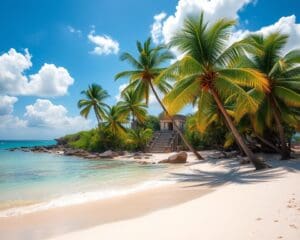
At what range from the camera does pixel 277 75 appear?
14562 mm

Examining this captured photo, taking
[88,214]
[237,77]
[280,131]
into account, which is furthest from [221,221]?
[280,131]

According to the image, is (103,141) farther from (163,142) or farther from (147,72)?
(147,72)

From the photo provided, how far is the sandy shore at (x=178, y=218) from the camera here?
4.61m

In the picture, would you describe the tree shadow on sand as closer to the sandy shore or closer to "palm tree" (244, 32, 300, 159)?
the sandy shore

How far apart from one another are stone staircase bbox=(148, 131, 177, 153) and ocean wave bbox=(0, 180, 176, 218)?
862 inches

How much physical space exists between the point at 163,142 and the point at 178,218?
2902cm

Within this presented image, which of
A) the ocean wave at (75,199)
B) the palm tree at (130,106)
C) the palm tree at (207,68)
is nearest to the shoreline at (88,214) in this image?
the ocean wave at (75,199)


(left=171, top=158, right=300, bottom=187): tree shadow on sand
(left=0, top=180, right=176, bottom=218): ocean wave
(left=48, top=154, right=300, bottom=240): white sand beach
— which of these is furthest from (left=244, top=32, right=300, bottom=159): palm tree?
(left=48, top=154, right=300, bottom=240): white sand beach

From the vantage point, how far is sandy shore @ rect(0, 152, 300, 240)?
15.1ft

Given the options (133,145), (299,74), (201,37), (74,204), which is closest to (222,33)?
(201,37)

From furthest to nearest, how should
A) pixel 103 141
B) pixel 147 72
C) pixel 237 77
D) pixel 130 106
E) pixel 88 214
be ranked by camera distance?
pixel 103 141
pixel 130 106
pixel 147 72
pixel 237 77
pixel 88 214

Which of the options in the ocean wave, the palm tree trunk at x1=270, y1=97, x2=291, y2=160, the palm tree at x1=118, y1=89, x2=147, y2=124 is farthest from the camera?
the palm tree at x1=118, y1=89, x2=147, y2=124

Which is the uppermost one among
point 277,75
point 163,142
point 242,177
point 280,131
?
point 277,75

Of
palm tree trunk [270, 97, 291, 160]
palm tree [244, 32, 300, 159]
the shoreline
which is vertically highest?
palm tree [244, 32, 300, 159]
